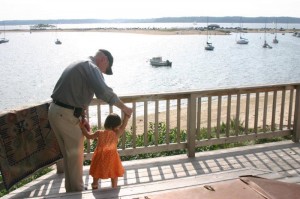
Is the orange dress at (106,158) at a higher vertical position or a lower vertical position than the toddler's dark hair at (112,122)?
lower

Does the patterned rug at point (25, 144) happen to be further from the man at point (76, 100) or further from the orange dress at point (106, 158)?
the orange dress at point (106, 158)

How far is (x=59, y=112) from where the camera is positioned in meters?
3.54

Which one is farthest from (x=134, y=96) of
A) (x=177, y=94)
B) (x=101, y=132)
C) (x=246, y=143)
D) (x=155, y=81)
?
(x=155, y=81)

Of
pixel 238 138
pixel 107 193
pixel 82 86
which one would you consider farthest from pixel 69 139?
pixel 238 138

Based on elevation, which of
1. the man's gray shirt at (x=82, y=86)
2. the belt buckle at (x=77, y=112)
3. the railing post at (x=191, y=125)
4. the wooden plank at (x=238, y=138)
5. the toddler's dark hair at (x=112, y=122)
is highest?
the man's gray shirt at (x=82, y=86)

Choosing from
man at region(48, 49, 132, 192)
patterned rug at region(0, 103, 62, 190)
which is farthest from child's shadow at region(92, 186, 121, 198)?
patterned rug at region(0, 103, 62, 190)

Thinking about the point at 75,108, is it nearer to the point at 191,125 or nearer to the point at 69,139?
the point at 69,139

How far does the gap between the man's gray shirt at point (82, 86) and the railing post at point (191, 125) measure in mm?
2038

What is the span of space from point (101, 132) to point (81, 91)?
48 centimetres

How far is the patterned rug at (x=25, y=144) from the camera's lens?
12.1 feet

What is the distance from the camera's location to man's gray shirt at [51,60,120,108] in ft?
10.6

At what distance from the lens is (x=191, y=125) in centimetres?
532

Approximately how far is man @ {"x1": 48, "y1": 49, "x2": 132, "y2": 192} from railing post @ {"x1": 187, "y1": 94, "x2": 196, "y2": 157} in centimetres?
187

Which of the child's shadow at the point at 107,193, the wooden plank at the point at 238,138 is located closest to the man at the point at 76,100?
the child's shadow at the point at 107,193
